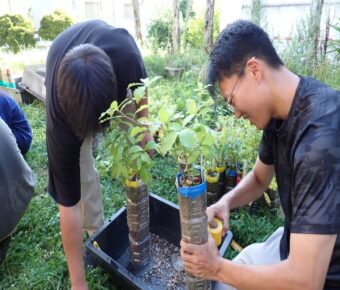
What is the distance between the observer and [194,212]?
1.17 metres

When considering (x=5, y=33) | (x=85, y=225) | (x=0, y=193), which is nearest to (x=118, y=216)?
(x=85, y=225)

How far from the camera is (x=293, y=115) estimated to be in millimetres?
1220

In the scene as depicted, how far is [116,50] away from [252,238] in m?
1.63

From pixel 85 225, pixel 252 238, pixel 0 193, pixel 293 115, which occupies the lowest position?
pixel 252 238

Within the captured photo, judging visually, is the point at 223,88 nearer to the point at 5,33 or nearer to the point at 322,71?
the point at 322,71

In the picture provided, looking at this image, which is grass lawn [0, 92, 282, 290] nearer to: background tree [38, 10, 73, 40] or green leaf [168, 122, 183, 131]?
green leaf [168, 122, 183, 131]

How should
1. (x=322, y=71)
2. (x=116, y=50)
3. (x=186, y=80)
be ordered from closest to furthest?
(x=116, y=50), (x=322, y=71), (x=186, y=80)

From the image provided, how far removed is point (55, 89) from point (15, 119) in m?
2.07

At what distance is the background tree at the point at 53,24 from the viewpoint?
11.4 metres

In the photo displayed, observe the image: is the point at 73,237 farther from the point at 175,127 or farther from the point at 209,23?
the point at 209,23

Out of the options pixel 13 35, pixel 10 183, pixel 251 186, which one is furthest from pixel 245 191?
pixel 13 35

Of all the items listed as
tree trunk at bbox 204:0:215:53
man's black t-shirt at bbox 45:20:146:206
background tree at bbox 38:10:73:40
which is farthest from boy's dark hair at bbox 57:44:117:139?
background tree at bbox 38:10:73:40

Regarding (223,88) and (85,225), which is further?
(85,225)

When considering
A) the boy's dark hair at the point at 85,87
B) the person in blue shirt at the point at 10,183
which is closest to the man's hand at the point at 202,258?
the boy's dark hair at the point at 85,87
